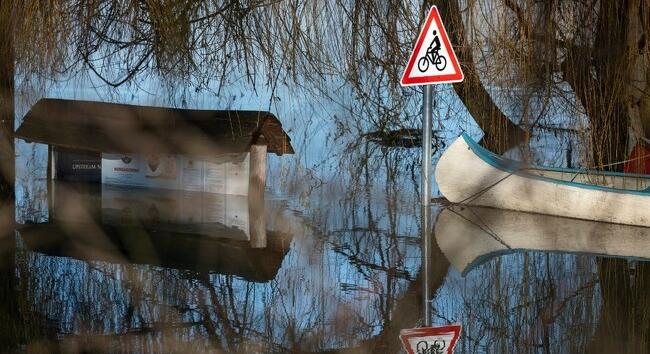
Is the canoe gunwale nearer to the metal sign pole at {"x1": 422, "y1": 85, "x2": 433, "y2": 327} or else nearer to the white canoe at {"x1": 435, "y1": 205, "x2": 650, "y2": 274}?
the white canoe at {"x1": 435, "y1": 205, "x2": 650, "y2": 274}

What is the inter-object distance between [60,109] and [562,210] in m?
6.50

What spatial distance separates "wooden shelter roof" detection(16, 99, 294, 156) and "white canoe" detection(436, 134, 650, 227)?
6.66 ft

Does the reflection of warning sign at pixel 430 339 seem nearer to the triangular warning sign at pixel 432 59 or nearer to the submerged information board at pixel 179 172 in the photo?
the triangular warning sign at pixel 432 59

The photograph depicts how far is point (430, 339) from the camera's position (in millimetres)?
5812

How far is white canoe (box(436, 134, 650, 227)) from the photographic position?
34.5ft

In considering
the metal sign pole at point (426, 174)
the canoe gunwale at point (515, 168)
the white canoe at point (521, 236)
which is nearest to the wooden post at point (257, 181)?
the metal sign pole at point (426, 174)

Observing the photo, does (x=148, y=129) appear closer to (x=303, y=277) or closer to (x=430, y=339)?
(x=303, y=277)

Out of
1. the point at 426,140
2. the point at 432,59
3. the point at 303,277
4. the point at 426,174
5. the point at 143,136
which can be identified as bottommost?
the point at 303,277

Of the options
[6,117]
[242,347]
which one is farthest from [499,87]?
[6,117]

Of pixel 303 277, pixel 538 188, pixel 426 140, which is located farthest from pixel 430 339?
pixel 538 188

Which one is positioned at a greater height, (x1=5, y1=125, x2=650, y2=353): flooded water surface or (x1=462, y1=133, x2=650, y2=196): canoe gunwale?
(x1=462, y1=133, x2=650, y2=196): canoe gunwale

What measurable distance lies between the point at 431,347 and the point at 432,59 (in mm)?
4064

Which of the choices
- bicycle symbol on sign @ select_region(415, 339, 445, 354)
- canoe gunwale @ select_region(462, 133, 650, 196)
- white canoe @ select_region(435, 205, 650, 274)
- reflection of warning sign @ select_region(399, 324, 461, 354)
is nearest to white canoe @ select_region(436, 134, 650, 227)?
canoe gunwale @ select_region(462, 133, 650, 196)

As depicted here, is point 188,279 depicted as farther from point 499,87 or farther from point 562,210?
point 562,210
